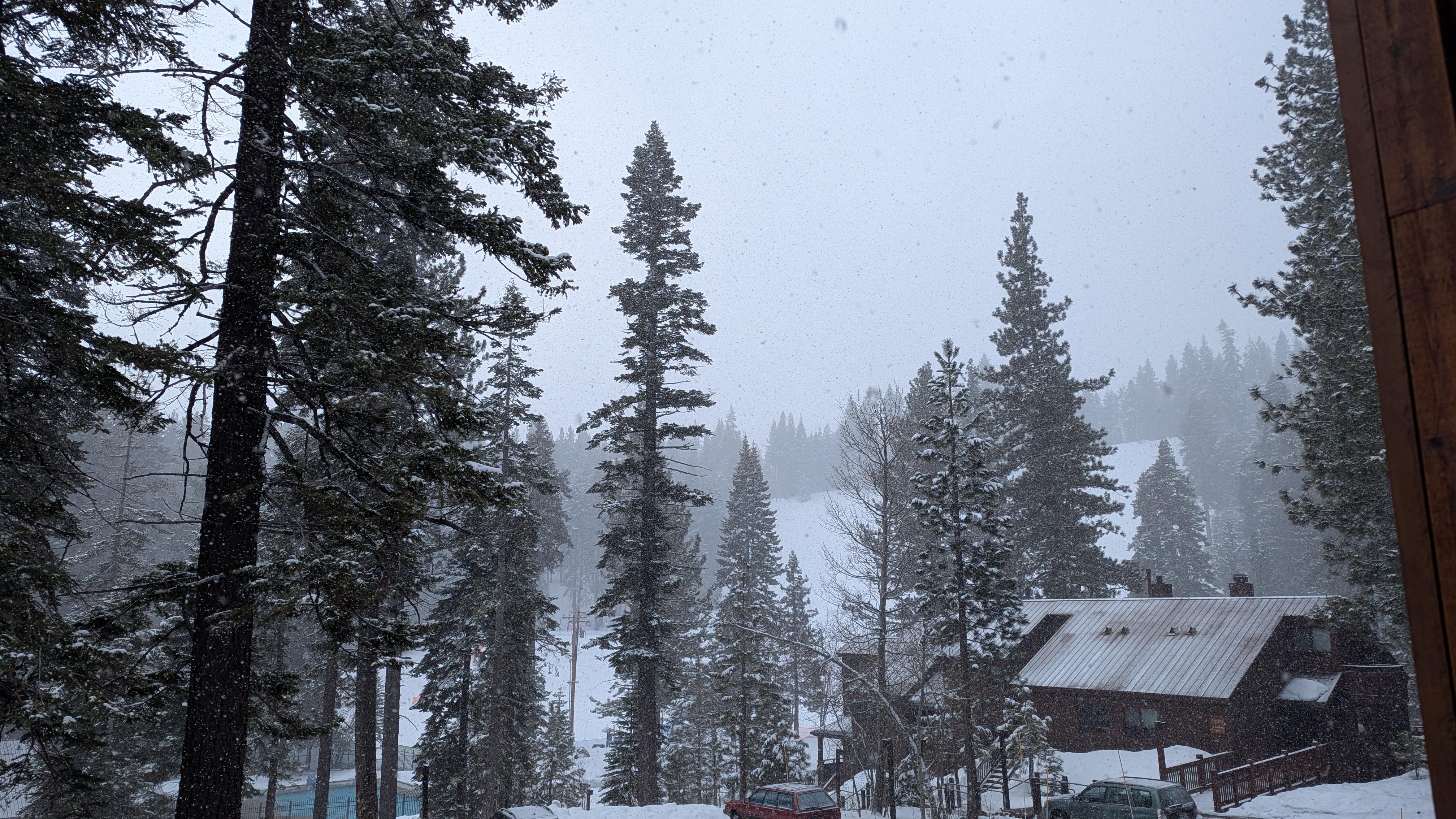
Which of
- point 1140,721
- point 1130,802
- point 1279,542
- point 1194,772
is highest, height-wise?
point 1279,542

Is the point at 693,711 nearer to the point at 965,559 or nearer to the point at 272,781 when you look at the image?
the point at 272,781

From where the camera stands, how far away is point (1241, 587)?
1362 inches

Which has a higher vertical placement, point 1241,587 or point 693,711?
point 1241,587

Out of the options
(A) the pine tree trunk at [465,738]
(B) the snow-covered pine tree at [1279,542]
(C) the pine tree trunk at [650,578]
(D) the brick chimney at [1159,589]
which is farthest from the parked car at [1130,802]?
(B) the snow-covered pine tree at [1279,542]

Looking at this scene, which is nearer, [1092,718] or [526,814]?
[526,814]

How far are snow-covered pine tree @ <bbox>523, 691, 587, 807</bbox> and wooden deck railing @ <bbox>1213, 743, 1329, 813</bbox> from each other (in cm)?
2803

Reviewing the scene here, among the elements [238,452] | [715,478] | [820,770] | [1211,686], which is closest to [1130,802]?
[1211,686]

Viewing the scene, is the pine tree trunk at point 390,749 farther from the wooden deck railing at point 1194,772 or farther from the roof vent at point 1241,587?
the roof vent at point 1241,587

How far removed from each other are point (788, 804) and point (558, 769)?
77.7 ft

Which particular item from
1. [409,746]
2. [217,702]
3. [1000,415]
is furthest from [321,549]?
[409,746]

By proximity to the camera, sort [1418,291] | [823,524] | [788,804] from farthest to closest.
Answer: [823,524] < [788,804] < [1418,291]

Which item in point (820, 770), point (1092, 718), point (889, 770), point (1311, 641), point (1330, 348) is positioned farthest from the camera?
point (820, 770)

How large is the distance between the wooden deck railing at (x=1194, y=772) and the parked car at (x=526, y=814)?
58.7 feet

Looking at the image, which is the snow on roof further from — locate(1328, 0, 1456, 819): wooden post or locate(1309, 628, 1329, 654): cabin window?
locate(1328, 0, 1456, 819): wooden post
